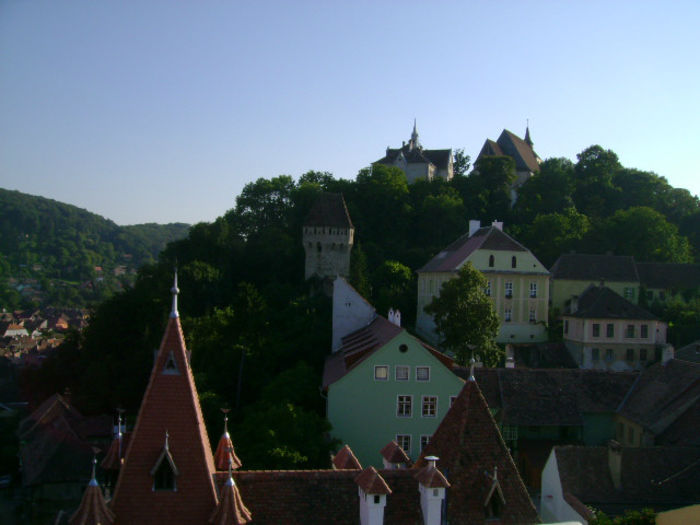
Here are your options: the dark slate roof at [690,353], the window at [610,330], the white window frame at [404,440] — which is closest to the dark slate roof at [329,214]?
the window at [610,330]

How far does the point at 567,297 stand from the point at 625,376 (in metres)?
17.0

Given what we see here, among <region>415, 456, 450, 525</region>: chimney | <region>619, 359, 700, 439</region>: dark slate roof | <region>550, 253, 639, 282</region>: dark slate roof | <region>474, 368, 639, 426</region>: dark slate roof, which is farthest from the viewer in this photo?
<region>550, 253, 639, 282</region>: dark slate roof

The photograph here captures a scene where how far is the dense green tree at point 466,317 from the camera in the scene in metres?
34.5

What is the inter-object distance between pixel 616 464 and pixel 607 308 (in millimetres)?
21241

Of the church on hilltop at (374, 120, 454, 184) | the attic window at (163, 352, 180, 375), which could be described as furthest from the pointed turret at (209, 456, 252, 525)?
the church on hilltop at (374, 120, 454, 184)

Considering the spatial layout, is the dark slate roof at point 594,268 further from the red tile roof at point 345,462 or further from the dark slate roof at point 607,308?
the red tile roof at point 345,462

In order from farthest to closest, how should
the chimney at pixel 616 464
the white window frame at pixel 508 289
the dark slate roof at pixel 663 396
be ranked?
the white window frame at pixel 508 289, the dark slate roof at pixel 663 396, the chimney at pixel 616 464

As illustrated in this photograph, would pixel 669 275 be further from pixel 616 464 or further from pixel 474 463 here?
pixel 474 463

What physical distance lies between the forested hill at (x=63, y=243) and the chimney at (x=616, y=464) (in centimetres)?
6603

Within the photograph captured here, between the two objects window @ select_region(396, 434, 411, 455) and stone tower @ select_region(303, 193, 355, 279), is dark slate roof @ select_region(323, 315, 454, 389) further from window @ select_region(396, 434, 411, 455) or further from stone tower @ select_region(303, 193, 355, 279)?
stone tower @ select_region(303, 193, 355, 279)

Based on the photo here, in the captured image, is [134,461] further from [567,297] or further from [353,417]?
[567,297]

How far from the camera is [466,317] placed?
34531mm

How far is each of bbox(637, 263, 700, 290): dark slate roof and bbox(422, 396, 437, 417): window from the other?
27911 millimetres

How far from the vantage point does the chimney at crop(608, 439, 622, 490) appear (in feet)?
76.4
